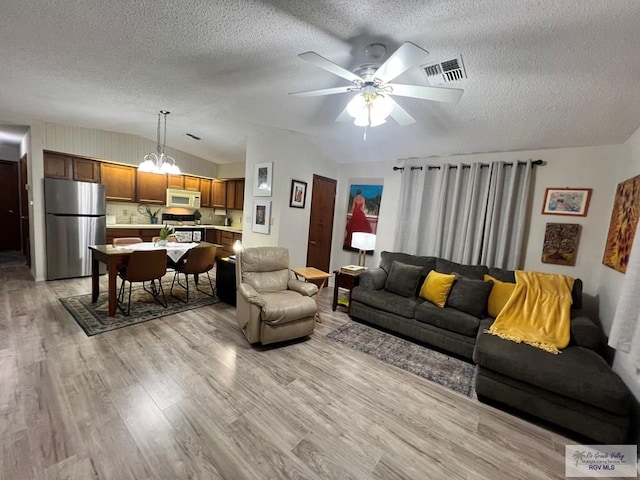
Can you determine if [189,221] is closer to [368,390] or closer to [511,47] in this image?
[368,390]

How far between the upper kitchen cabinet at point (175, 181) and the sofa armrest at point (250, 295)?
14.1ft

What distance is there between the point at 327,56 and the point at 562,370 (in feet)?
9.81

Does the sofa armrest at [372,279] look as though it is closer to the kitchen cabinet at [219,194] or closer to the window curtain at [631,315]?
the window curtain at [631,315]

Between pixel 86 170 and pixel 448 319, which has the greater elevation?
pixel 86 170

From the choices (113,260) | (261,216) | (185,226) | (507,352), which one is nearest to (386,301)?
(507,352)

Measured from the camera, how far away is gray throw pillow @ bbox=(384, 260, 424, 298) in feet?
11.2

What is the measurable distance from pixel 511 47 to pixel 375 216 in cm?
304

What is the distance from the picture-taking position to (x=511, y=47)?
A: 1.91m

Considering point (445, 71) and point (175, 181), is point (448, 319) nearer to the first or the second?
point (445, 71)

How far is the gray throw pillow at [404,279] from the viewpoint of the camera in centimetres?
342

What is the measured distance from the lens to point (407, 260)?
3.86 meters

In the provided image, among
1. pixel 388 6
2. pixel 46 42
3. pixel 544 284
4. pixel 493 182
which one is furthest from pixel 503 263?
pixel 46 42

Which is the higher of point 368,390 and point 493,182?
point 493,182

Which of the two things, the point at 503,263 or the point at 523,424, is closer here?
the point at 523,424
